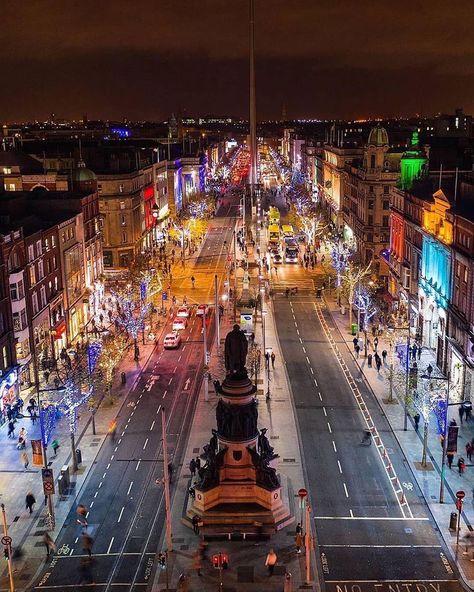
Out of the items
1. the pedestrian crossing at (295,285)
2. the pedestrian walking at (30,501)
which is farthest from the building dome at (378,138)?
the pedestrian walking at (30,501)

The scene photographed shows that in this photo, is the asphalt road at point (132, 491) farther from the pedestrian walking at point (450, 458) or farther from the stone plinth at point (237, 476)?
the pedestrian walking at point (450, 458)

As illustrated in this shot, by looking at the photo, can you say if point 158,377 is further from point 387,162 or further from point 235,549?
point 387,162

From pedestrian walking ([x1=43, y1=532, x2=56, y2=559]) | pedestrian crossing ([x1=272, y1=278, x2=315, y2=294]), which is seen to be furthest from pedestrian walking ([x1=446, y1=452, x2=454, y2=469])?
pedestrian crossing ([x1=272, y1=278, x2=315, y2=294])

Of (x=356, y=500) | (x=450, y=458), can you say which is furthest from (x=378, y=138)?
(x=356, y=500)

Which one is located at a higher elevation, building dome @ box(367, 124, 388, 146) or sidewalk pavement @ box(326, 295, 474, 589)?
building dome @ box(367, 124, 388, 146)

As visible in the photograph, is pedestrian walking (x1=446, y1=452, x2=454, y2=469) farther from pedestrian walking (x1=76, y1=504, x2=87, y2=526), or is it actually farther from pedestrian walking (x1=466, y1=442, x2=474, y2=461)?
pedestrian walking (x1=76, y1=504, x2=87, y2=526)

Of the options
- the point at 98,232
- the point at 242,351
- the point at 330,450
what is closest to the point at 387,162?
the point at 98,232
